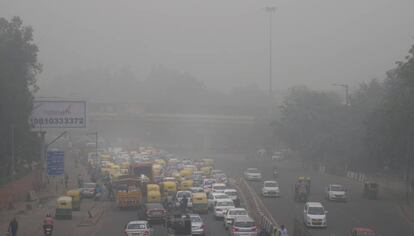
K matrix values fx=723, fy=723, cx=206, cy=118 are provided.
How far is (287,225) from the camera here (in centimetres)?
3144

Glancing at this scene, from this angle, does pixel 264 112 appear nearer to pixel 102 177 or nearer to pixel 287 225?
pixel 102 177

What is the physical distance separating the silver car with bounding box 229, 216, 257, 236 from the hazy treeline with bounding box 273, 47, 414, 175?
20.4m

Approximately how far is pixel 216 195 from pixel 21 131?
20.5 m

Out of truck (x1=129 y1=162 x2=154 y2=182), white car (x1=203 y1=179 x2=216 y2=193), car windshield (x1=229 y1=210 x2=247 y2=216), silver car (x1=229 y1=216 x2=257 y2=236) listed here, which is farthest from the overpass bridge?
silver car (x1=229 y1=216 x2=257 y2=236)

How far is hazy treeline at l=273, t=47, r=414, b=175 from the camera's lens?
46.0 meters

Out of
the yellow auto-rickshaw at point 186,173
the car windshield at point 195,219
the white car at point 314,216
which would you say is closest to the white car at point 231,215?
the car windshield at point 195,219

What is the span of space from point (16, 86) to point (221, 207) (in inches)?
873

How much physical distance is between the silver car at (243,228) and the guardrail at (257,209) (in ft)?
1.45

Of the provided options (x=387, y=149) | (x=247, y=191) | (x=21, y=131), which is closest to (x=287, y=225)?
(x=247, y=191)

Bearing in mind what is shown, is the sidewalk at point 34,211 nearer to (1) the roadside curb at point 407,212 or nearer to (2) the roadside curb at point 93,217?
(2) the roadside curb at point 93,217

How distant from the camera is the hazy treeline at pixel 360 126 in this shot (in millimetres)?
46000

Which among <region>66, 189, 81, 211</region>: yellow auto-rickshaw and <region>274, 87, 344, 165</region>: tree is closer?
<region>66, 189, 81, 211</region>: yellow auto-rickshaw

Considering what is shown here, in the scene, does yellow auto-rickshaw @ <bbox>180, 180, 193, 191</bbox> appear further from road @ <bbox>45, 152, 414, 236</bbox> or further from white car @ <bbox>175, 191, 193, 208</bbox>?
white car @ <bbox>175, 191, 193, 208</bbox>

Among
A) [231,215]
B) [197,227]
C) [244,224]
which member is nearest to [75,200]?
[231,215]
